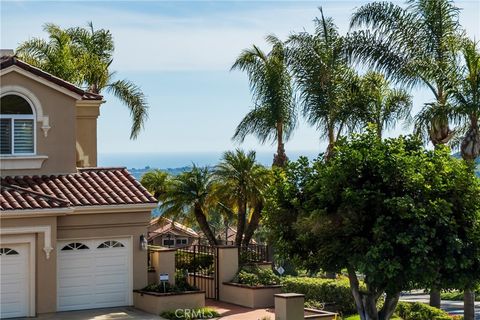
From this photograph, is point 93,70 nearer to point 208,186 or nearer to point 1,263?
point 208,186

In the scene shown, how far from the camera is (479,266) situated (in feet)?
62.9

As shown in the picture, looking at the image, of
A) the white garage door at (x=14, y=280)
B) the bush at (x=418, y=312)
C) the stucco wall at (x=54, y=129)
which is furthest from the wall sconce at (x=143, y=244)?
the bush at (x=418, y=312)

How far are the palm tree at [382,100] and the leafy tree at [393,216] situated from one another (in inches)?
461

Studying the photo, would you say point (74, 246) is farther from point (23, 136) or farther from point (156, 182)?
point (156, 182)

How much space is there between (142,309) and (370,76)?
13887mm

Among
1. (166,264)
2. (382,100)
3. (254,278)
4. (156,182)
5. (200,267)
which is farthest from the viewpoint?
(156,182)

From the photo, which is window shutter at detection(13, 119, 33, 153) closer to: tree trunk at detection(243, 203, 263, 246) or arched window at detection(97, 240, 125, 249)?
arched window at detection(97, 240, 125, 249)

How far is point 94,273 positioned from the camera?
2375 centimetres

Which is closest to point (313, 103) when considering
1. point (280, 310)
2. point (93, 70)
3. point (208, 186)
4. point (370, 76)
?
point (370, 76)

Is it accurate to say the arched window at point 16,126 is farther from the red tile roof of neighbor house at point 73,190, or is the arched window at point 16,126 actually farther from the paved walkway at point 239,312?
the paved walkway at point 239,312

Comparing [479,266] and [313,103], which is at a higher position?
[313,103]

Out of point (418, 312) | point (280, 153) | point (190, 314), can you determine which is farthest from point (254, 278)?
point (280, 153)

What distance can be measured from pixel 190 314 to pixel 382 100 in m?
13.4

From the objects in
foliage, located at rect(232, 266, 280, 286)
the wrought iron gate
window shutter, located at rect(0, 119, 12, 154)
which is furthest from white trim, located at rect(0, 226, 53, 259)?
foliage, located at rect(232, 266, 280, 286)
